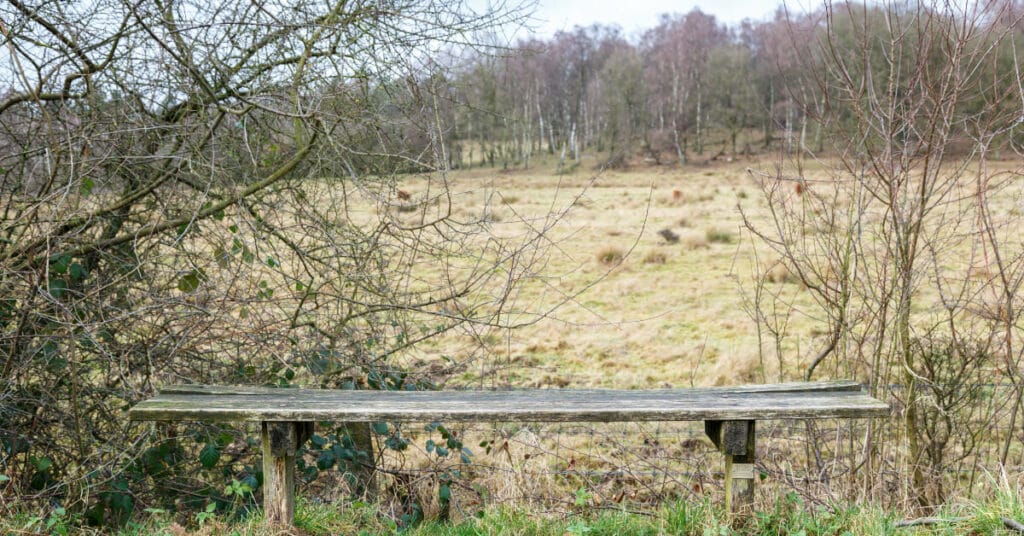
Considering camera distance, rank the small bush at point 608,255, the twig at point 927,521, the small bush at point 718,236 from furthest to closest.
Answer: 1. the small bush at point 718,236
2. the small bush at point 608,255
3. the twig at point 927,521

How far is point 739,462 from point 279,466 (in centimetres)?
180

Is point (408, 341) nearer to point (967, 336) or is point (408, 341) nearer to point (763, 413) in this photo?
point (763, 413)

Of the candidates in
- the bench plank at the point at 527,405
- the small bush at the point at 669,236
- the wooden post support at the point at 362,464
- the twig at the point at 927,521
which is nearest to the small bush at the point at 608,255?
the small bush at the point at 669,236

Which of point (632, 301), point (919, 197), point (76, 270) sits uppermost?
point (919, 197)

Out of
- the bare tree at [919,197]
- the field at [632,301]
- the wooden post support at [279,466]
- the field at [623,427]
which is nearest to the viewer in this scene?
the wooden post support at [279,466]

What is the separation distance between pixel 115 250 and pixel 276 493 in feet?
6.74

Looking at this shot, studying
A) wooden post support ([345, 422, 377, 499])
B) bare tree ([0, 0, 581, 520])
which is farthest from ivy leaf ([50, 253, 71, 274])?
wooden post support ([345, 422, 377, 499])

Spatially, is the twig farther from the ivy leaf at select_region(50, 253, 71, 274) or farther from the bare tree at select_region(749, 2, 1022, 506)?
the ivy leaf at select_region(50, 253, 71, 274)

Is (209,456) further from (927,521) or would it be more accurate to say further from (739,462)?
(927,521)

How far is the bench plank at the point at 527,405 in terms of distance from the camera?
2.91 meters

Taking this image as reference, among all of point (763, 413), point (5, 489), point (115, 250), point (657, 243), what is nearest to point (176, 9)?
point (115, 250)

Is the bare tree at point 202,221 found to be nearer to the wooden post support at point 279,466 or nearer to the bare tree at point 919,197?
the wooden post support at point 279,466

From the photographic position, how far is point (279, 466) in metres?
3.18

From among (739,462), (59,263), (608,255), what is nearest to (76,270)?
(59,263)
